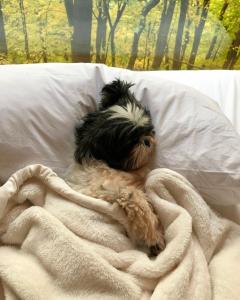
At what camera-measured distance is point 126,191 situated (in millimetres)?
1095

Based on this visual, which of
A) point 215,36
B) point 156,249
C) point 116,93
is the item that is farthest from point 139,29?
point 156,249

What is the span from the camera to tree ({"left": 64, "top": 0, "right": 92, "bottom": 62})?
1.63m

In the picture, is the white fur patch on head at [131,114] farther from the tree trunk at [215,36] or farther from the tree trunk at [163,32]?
the tree trunk at [215,36]

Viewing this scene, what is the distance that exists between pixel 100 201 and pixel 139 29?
38.1 inches

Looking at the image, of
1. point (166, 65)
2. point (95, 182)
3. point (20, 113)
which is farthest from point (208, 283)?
point (166, 65)

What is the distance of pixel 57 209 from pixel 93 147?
223 millimetres

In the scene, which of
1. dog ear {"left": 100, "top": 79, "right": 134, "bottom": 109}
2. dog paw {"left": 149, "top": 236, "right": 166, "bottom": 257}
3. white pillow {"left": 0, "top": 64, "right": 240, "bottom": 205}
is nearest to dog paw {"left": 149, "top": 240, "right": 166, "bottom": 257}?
dog paw {"left": 149, "top": 236, "right": 166, "bottom": 257}

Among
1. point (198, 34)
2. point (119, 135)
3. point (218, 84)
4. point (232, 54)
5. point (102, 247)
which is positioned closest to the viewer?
point (102, 247)

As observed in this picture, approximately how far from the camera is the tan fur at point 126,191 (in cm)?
105

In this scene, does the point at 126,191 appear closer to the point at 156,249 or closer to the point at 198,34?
the point at 156,249

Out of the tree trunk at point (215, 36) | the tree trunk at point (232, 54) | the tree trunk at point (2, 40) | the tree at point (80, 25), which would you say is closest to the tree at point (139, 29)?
the tree at point (80, 25)

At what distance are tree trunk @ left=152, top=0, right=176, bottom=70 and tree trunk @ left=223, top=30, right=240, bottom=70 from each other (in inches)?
13.8

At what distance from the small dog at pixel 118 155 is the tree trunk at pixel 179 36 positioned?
71 centimetres

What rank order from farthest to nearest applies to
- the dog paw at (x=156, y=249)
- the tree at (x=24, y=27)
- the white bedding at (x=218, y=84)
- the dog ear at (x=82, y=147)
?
the tree at (x=24, y=27), the white bedding at (x=218, y=84), the dog ear at (x=82, y=147), the dog paw at (x=156, y=249)
